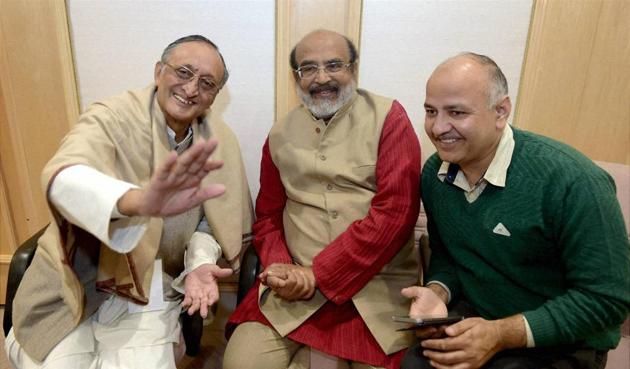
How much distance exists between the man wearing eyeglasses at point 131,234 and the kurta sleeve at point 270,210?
0.43 ft

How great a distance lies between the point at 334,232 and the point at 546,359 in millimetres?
767

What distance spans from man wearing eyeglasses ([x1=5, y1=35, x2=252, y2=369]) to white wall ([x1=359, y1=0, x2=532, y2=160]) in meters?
0.74

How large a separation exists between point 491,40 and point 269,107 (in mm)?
1021

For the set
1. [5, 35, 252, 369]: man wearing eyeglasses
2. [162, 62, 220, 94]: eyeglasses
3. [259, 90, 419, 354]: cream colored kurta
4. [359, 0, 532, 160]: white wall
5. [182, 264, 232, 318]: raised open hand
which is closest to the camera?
[5, 35, 252, 369]: man wearing eyeglasses

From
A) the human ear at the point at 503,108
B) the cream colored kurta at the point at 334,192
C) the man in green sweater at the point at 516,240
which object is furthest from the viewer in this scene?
the cream colored kurta at the point at 334,192

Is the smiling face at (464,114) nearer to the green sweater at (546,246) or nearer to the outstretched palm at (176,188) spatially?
the green sweater at (546,246)

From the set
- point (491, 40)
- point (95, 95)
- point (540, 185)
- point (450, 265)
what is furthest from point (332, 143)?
point (95, 95)

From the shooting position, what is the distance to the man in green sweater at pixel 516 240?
1113 millimetres

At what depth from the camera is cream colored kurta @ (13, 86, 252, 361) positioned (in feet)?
3.92

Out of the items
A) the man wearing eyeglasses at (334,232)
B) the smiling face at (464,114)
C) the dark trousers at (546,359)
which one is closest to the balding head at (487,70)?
the smiling face at (464,114)

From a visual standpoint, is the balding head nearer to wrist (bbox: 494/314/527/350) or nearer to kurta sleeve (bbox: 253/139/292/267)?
wrist (bbox: 494/314/527/350)

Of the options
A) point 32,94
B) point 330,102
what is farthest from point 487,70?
point 32,94

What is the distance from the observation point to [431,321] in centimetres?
115

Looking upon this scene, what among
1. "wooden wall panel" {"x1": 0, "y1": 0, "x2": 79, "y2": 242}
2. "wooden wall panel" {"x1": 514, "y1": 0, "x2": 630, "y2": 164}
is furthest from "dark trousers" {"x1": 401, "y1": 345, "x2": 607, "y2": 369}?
"wooden wall panel" {"x1": 0, "y1": 0, "x2": 79, "y2": 242}
